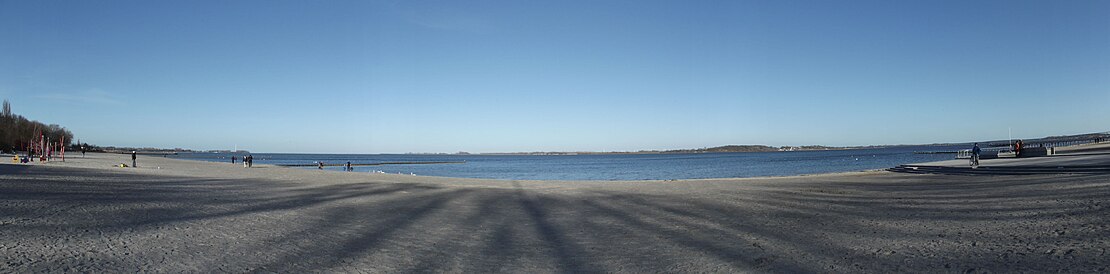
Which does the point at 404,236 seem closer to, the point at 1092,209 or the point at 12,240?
the point at 12,240

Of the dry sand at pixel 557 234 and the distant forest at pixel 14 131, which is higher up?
the distant forest at pixel 14 131

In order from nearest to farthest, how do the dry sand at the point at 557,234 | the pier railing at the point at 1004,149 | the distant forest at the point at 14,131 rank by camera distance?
the dry sand at the point at 557,234 → the pier railing at the point at 1004,149 → the distant forest at the point at 14,131

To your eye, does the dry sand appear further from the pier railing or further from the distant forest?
the distant forest

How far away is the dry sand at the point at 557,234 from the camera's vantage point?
242 inches

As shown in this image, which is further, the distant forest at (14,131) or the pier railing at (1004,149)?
the distant forest at (14,131)

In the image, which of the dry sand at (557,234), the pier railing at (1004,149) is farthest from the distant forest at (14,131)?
the pier railing at (1004,149)

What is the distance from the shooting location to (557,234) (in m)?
8.95

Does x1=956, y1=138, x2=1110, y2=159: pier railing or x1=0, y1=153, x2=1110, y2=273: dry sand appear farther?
x1=956, y1=138, x2=1110, y2=159: pier railing

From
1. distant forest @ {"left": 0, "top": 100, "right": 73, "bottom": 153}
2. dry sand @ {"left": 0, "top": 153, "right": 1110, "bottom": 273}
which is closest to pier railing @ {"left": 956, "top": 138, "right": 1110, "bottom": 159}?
dry sand @ {"left": 0, "top": 153, "right": 1110, "bottom": 273}

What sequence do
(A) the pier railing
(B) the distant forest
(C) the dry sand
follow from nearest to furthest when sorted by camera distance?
1. (C) the dry sand
2. (A) the pier railing
3. (B) the distant forest

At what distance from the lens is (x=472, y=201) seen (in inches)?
580

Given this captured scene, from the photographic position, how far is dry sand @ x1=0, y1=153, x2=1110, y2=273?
6.16 m

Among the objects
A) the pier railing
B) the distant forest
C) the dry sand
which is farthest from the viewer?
the distant forest

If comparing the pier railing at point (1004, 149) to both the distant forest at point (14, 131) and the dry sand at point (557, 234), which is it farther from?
the distant forest at point (14, 131)
